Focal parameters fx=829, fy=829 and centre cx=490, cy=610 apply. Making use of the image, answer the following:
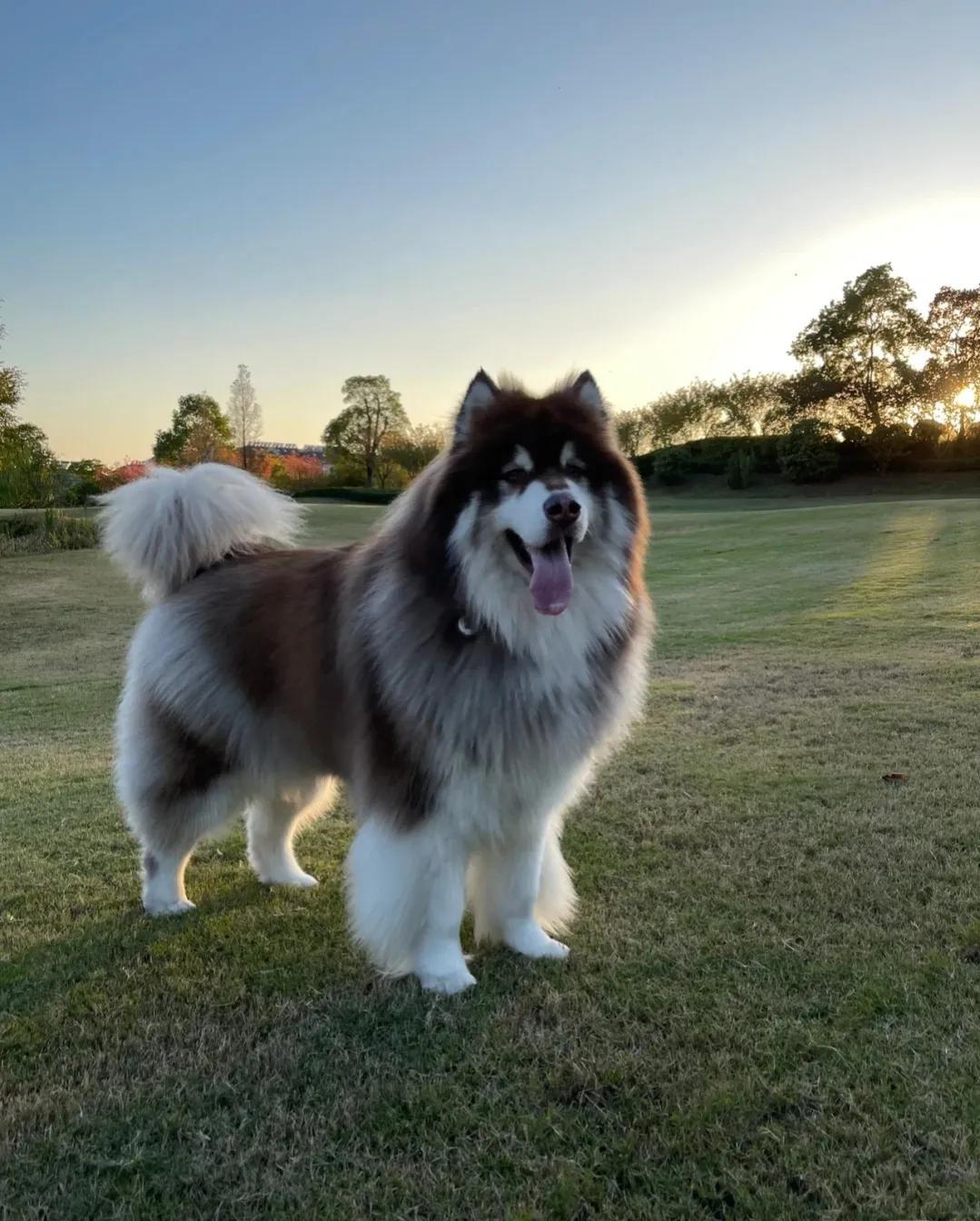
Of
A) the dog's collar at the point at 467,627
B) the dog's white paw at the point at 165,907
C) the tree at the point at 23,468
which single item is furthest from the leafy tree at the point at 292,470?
the dog's collar at the point at 467,627

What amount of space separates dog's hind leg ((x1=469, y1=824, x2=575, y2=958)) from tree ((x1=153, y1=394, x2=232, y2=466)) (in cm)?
4719

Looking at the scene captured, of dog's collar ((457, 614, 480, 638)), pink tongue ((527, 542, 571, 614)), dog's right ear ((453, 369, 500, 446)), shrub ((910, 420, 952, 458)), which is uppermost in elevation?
shrub ((910, 420, 952, 458))

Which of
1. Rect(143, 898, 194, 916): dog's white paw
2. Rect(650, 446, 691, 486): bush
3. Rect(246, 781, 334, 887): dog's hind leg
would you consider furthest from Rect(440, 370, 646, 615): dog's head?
Rect(650, 446, 691, 486): bush

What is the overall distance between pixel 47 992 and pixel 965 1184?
2775mm

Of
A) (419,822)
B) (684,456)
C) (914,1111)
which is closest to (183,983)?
(419,822)

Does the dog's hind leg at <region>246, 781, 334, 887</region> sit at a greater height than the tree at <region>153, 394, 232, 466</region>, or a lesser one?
lesser

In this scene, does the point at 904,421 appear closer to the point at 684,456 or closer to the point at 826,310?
the point at 826,310

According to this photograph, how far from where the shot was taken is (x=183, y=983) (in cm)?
288

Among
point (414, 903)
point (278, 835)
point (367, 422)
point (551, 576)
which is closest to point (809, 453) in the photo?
point (367, 422)

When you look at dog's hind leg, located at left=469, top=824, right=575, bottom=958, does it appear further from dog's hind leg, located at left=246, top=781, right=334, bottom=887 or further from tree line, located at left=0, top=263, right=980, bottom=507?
tree line, located at left=0, top=263, right=980, bottom=507

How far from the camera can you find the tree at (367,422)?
176 ft

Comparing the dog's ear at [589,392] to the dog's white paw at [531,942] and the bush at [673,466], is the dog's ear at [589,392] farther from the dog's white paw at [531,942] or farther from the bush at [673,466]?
the bush at [673,466]

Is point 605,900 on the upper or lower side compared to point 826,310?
lower

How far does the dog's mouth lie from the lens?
8.65 ft
